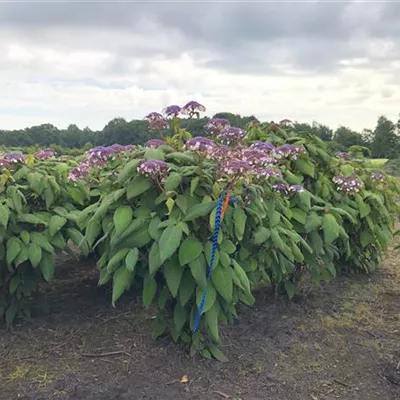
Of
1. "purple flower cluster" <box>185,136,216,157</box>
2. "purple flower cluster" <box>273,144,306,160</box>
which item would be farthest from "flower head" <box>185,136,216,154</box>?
"purple flower cluster" <box>273,144,306,160</box>

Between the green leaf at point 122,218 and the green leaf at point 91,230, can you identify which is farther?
the green leaf at point 91,230

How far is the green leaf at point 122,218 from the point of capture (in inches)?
96.9

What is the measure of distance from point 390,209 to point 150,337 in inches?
106

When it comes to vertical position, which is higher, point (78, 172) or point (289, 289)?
point (78, 172)

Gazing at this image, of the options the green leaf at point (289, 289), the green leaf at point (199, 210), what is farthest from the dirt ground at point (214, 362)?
the green leaf at point (199, 210)

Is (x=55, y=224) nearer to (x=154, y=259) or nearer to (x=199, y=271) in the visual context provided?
(x=154, y=259)

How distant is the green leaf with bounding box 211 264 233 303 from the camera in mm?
2437

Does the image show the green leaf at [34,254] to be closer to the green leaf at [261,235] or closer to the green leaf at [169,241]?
the green leaf at [169,241]

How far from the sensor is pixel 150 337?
3145 millimetres

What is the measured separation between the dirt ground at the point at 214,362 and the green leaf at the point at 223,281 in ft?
1.82

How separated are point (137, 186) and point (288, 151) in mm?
1283

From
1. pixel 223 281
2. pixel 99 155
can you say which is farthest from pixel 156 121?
pixel 223 281

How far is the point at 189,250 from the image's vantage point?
94.2 inches

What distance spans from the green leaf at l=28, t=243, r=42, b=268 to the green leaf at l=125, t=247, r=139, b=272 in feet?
2.43
